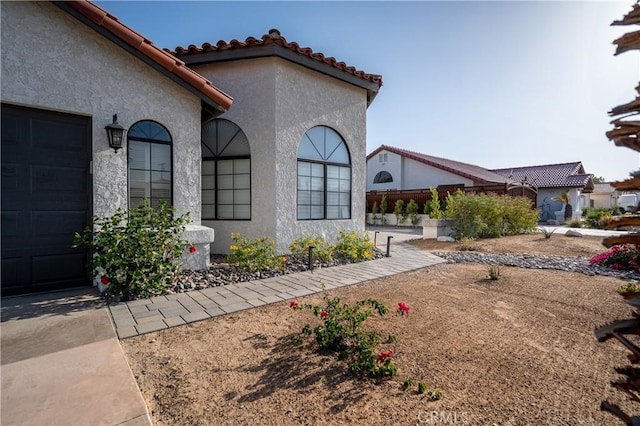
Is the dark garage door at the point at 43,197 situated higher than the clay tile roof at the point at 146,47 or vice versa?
the clay tile roof at the point at 146,47

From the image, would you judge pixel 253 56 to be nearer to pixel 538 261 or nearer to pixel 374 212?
pixel 538 261

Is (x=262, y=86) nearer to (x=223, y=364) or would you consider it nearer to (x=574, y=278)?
(x=223, y=364)

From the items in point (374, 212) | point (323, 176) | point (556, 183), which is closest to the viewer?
point (323, 176)

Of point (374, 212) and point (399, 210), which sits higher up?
point (399, 210)

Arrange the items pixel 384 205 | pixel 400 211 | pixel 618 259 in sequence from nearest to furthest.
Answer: pixel 618 259 → pixel 400 211 → pixel 384 205

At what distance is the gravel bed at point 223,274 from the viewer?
5445 mm

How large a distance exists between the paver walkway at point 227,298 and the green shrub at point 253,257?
0.47 m

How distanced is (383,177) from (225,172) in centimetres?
1981

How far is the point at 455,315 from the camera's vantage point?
4.25 m

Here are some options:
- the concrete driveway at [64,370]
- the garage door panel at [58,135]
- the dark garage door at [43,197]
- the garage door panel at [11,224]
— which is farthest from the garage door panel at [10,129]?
the concrete driveway at [64,370]

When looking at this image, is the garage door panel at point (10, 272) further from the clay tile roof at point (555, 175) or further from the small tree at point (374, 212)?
the clay tile roof at point (555, 175)

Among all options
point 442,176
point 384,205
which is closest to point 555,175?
point 442,176

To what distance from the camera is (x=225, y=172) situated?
26.9ft

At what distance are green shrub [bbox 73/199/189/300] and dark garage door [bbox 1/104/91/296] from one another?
15.2 inches
